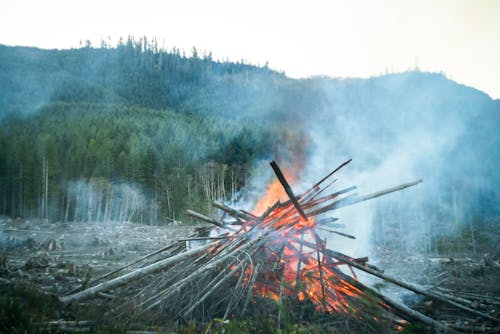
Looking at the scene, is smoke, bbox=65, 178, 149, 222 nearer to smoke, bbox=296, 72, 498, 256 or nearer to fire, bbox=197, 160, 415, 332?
smoke, bbox=296, 72, 498, 256

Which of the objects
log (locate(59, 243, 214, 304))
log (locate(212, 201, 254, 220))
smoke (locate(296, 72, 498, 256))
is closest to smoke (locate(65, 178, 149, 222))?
smoke (locate(296, 72, 498, 256))

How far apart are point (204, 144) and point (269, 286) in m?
52.0

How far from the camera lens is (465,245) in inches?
1039

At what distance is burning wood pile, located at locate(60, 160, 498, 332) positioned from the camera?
4.41 m

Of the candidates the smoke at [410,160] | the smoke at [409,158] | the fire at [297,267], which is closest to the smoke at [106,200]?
the smoke at [410,160]

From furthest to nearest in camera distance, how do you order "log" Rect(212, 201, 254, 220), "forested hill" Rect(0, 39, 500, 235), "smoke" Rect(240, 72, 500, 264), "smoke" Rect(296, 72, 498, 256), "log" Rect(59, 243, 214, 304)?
"forested hill" Rect(0, 39, 500, 235) → "smoke" Rect(296, 72, 498, 256) → "smoke" Rect(240, 72, 500, 264) → "log" Rect(212, 201, 254, 220) → "log" Rect(59, 243, 214, 304)

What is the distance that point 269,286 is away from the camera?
5.18 meters

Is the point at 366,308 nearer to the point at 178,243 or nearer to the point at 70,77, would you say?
the point at 178,243

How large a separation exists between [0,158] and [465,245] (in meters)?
55.4

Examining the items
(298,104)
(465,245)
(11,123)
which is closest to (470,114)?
(465,245)

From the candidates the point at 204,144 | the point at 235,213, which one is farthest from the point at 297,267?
the point at 204,144

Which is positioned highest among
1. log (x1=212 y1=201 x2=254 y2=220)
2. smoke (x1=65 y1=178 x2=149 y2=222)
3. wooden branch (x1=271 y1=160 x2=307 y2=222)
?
wooden branch (x1=271 y1=160 x2=307 y2=222)

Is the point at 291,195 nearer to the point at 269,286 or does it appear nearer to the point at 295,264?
the point at 269,286

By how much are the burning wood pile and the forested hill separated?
10.5 metres
